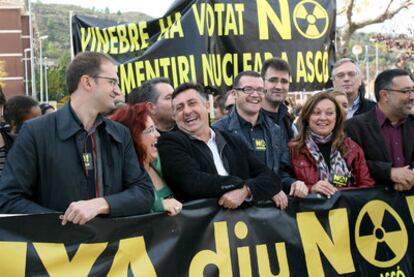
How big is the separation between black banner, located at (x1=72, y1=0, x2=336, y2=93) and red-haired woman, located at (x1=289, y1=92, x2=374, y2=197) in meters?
1.70

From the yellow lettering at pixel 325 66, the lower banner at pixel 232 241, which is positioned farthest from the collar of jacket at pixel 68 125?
the yellow lettering at pixel 325 66

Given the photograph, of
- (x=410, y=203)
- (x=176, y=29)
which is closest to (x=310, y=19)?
(x=176, y=29)

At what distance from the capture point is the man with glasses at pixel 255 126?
5.62 meters

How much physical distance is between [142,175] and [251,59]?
3183 mm

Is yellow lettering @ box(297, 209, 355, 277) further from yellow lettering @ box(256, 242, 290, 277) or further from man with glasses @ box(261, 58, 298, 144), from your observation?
man with glasses @ box(261, 58, 298, 144)

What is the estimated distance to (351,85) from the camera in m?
6.69

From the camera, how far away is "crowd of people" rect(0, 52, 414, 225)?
3932 mm

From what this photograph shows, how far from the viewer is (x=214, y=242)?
4.64 meters

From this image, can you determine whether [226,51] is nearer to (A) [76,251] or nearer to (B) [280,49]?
(B) [280,49]

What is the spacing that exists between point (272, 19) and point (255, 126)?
1782 mm

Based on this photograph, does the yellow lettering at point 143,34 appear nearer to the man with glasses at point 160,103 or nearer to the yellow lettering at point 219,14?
the yellow lettering at point 219,14

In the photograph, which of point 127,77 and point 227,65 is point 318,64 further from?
point 127,77

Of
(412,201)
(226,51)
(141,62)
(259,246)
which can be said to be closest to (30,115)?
(141,62)

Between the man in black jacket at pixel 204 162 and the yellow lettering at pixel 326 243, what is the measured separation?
1.42ft
